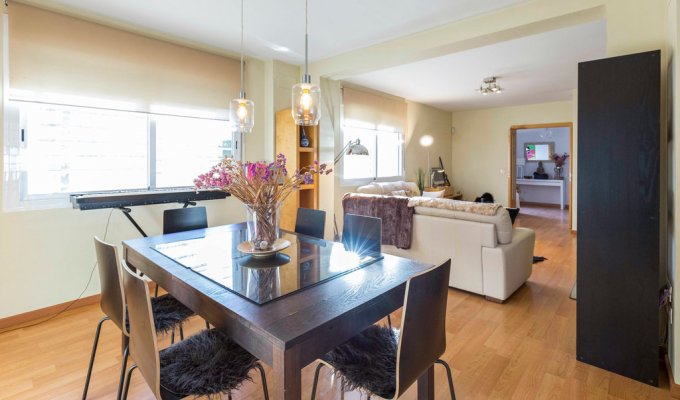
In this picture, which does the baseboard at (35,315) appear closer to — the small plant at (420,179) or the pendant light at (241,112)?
the pendant light at (241,112)

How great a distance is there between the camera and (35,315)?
2.80m

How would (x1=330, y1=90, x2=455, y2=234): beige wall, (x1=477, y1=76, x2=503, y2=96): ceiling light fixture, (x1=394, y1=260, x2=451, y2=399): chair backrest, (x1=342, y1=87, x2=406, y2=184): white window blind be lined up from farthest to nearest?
1. (x1=330, y1=90, x2=455, y2=234): beige wall
2. (x1=342, y1=87, x2=406, y2=184): white window blind
3. (x1=477, y1=76, x2=503, y2=96): ceiling light fixture
4. (x1=394, y1=260, x2=451, y2=399): chair backrest

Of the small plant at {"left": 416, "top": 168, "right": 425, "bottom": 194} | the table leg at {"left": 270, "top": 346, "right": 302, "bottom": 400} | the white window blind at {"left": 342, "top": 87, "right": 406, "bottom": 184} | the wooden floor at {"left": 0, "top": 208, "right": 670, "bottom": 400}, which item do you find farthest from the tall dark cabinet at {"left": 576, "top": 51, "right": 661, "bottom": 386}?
the small plant at {"left": 416, "top": 168, "right": 425, "bottom": 194}

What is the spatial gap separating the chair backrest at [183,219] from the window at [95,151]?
36.7 inches

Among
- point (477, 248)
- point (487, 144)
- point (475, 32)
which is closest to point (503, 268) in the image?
point (477, 248)

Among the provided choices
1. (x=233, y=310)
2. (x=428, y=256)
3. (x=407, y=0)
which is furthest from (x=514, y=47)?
(x=233, y=310)

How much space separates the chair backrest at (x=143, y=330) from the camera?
1.17 meters

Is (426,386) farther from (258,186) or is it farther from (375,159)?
(375,159)

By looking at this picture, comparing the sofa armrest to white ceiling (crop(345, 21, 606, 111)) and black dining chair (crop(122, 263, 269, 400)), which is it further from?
black dining chair (crop(122, 263, 269, 400))

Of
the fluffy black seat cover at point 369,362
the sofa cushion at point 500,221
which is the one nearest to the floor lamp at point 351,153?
the sofa cushion at point 500,221

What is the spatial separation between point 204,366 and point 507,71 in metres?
4.90

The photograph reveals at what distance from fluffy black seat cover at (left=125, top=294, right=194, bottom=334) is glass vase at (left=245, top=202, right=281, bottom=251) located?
570mm

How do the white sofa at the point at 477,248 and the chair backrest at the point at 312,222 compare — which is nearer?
the chair backrest at the point at 312,222

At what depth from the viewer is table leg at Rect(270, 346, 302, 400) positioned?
1018 mm
